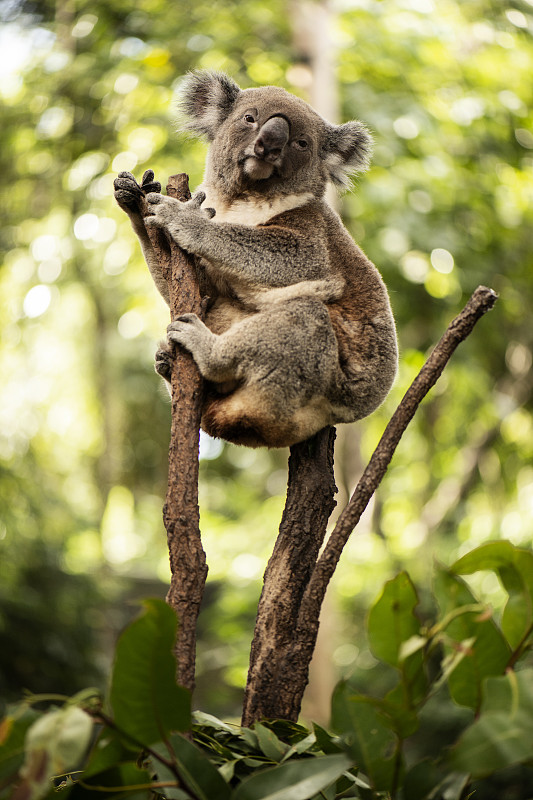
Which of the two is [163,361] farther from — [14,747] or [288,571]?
[14,747]

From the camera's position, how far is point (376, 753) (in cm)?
115

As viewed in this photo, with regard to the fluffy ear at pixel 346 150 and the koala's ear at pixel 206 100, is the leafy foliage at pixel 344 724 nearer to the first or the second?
the fluffy ear at pixel 346 150

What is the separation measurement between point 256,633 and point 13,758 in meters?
1.04

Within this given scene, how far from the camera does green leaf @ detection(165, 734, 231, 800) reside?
1.10m

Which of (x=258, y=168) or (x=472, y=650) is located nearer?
(x=472, y=650)

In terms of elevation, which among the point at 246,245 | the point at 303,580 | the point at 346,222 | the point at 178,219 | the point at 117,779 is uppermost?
the point at 178,219

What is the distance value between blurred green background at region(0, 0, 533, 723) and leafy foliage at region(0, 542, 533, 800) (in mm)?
4414

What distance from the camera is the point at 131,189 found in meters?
2.49

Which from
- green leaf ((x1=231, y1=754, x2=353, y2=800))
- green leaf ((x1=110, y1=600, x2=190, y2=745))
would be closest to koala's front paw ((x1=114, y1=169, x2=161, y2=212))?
green leaf ((x1=110, y1=600, x2=190, y2=745))

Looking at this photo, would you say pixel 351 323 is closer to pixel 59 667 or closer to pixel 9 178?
pixel 59 667

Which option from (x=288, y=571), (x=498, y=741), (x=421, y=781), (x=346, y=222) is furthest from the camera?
(x=346, y=222)

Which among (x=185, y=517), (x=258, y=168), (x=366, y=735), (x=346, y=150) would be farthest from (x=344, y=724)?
(x=346, y=150)

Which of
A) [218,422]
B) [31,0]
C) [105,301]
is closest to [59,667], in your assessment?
[218,422]

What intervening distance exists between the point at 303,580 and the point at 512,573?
928 millimetres
